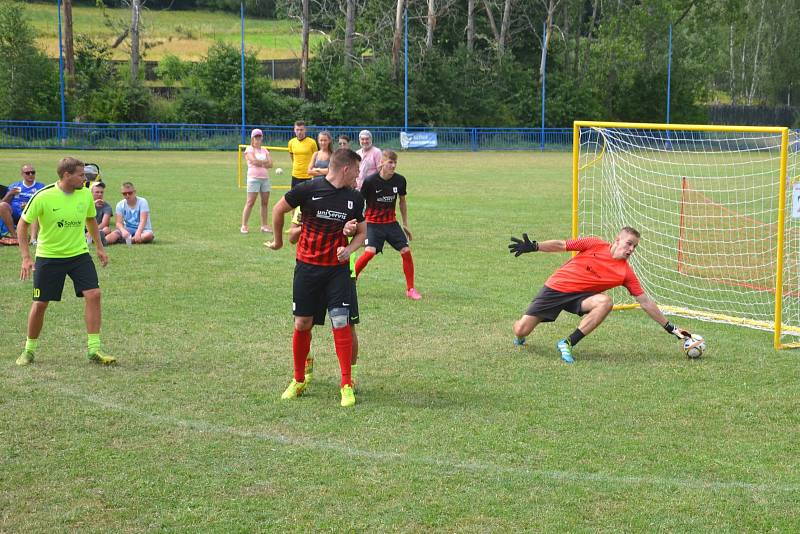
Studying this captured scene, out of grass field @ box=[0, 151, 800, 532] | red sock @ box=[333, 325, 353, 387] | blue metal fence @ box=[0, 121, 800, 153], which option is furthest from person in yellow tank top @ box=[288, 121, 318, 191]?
blue metal fence @ box=[0, 121, 800, 153]

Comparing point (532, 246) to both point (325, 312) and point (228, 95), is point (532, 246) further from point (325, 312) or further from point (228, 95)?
point (228, 95)

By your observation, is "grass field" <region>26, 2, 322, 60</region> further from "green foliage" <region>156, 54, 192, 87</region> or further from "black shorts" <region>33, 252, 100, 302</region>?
"black shorts" <region>33, 252, 100, 302</region>

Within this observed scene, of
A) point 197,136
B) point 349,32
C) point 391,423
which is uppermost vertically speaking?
point 349,32

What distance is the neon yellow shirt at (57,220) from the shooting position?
8336 millimetres

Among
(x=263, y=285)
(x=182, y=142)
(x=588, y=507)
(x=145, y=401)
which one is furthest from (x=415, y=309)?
(x=182, y=142)

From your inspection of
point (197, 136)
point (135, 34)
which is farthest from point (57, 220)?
point (135, 34)

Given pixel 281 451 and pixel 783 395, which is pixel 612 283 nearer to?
pixel 783 395

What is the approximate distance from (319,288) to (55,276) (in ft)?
8.58

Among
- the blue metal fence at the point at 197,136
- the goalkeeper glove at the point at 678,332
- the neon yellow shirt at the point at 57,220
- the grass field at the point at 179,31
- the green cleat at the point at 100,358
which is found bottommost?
the green cleat at the point at 100,358

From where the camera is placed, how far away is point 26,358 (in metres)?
8.44

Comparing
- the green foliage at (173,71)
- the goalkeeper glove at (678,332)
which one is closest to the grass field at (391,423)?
the goalkeeper glove at (678,332)

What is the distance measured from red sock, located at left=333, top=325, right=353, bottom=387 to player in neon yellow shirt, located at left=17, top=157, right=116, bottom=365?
2.34 metres

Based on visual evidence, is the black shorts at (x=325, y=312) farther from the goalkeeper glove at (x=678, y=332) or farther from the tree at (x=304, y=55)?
the tree at (x=304, y=55)

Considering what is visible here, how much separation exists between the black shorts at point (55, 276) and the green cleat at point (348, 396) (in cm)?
264
